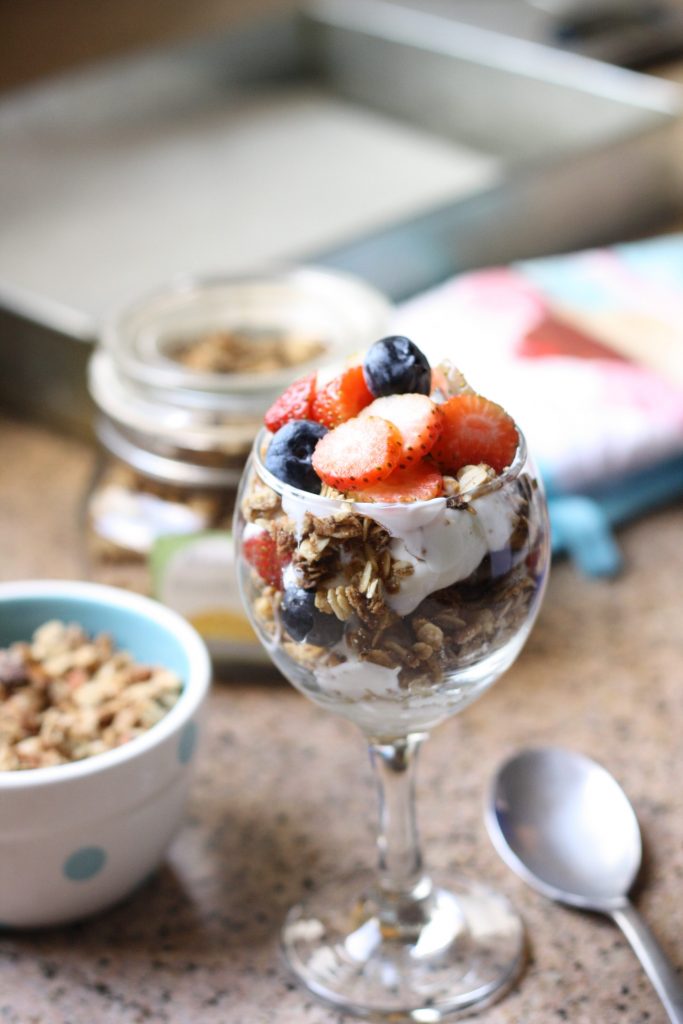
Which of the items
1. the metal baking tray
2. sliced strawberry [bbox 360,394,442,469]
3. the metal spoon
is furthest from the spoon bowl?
the metal baking tray

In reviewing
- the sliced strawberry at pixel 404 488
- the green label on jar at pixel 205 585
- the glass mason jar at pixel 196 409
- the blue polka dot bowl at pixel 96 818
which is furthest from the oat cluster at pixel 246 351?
the sliced strawberry at pixel 404 488

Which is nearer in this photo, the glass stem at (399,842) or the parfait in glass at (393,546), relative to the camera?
the parfait in glass at (393,546)

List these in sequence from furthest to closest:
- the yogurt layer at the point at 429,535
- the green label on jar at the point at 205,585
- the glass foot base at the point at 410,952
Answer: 1. the green label on jar at the point at 205,585
2. the glass foot base at the point at 410,952
3. the yogurt layer at the point at 429,535

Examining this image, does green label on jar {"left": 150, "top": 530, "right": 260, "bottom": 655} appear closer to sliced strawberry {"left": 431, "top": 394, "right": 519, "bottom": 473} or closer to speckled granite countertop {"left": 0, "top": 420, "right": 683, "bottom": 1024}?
speckled granite countertop {"left": 0, "top": 420, "right": 683, "bottom": 1024}

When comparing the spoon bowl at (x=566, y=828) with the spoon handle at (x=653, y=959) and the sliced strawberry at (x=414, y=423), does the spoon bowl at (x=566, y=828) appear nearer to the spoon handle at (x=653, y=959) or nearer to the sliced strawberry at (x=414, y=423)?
the spoon handle at (x=653, y=959)

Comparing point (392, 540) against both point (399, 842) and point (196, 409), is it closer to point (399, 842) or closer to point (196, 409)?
point (399, 842)

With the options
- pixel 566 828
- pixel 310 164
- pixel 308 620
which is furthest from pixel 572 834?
pixel 310 164
